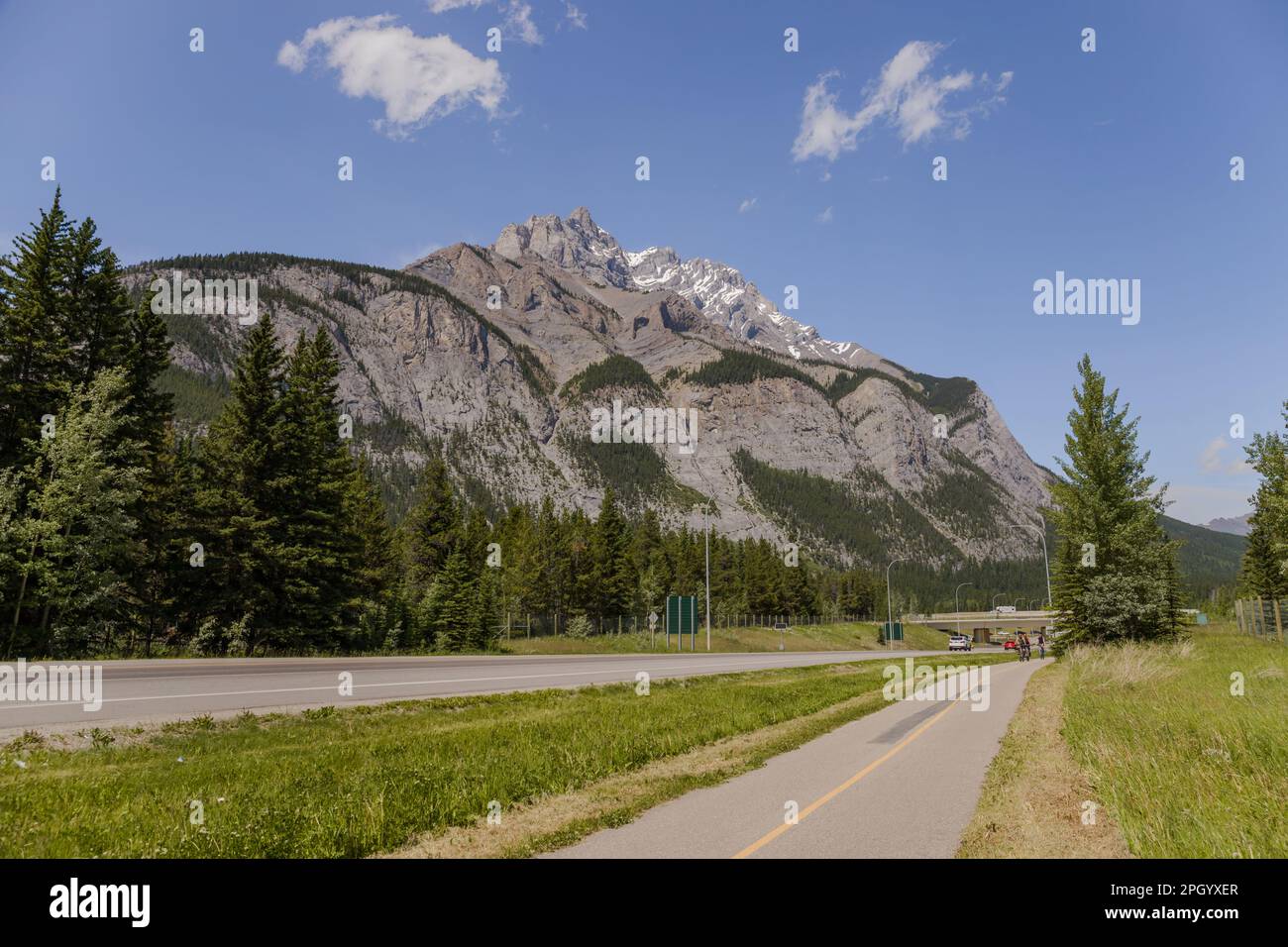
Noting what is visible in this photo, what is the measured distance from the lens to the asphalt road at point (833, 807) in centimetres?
648

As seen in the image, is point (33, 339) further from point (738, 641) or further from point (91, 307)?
point (738, 641)

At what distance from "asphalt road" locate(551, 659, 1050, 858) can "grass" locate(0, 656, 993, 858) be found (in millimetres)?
679

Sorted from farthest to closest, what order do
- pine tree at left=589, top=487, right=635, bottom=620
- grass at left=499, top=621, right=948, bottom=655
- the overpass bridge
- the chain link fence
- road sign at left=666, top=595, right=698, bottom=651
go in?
1. the overpass bridge
2. pine tree at left=589, top=487, right=635, bottom=620
3. the chain link fence
4. grass at left=499, top=621, right=948, bottom=655
5. road sign at left=666, top=595, right=698, bottom=651

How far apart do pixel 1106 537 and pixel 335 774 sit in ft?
109

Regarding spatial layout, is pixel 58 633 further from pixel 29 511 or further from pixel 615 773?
pixel 615 773

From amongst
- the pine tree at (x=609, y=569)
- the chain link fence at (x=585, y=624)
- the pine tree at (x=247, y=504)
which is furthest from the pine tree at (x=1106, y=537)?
the pine tree at (x=609, y=569)

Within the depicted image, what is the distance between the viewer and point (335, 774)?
919 cm

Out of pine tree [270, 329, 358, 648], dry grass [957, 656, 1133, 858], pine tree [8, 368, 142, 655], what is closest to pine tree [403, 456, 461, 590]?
pine tree [270, 329, 358, 648]

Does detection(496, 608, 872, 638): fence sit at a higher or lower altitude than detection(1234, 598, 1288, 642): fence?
lower

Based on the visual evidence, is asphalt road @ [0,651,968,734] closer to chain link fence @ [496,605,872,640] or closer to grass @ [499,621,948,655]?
grass @ [499,621,948,655]

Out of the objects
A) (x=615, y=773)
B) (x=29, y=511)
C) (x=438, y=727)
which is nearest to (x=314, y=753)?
(x=438, y=727)

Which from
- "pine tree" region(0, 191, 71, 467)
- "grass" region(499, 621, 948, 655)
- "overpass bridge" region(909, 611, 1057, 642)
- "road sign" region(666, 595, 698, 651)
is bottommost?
"overpass bridge" region(909, 611, 1057, 642)

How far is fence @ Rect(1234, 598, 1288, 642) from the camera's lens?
3238 cm

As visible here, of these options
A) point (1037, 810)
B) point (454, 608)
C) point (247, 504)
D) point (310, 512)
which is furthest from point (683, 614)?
point (1037, 810)
